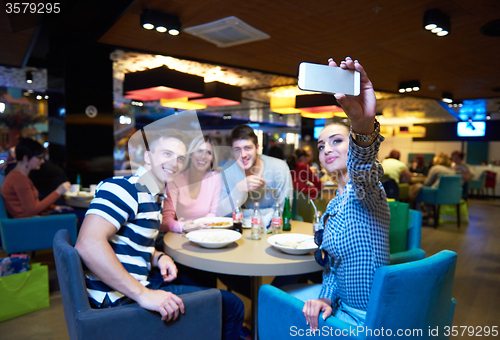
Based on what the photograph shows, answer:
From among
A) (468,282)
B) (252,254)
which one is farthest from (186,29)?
(468,282)

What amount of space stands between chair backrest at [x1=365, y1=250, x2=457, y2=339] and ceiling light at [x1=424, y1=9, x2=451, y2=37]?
2989 mm

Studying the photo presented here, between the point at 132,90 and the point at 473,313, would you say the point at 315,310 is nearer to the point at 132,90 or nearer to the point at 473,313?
A: the point at 473,313

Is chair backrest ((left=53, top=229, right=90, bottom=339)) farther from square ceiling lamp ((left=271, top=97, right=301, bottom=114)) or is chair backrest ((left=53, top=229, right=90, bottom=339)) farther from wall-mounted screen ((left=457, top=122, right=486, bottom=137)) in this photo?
wall-mounted screen ((left=457, top=122, right=486, bottom=137))

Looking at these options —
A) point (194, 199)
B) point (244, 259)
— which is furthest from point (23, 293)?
point (244, 259)

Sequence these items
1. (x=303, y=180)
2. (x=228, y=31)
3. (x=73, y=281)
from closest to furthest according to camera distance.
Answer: (x=73, y=281) → (x=228, y=31) → (x=303, y=180)

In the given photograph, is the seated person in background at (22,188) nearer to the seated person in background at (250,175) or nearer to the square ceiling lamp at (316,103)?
the seated person in background at (250,175)

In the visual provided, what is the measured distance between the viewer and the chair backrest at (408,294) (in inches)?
39.9

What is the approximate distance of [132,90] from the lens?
4.82m

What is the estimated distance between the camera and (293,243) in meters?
1.78

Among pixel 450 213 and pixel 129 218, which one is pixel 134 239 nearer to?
pixel 129 218

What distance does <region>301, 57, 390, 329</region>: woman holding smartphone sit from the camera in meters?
1.10

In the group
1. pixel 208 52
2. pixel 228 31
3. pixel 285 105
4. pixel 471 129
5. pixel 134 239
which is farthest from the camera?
pixel 471 129

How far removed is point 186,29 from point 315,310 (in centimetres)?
336

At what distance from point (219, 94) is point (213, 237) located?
431 centimetres
